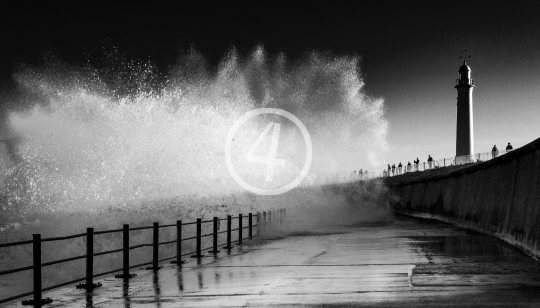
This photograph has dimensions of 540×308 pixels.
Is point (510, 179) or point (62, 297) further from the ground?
point (510, 179)

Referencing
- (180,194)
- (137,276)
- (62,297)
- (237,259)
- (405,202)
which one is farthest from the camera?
(180,194)

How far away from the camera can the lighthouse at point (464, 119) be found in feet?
306

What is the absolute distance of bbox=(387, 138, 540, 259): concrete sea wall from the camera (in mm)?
15859

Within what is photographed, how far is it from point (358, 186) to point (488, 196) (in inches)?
2111

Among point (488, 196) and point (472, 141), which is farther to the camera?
point (472, 141)

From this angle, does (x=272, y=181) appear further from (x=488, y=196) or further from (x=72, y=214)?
(x=488, y=196)

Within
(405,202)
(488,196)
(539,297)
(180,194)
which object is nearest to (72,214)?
(180,194)

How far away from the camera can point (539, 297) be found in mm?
9398

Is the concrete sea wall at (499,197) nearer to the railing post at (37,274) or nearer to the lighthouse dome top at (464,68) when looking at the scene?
the railing post at (37,274)

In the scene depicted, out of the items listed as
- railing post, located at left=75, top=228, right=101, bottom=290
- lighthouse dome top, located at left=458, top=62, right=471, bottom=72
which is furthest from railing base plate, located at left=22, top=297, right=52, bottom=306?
lighthouse dome top, located at left=458, top=62, right=471, bottom=72

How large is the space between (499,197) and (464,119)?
7552 centimetres

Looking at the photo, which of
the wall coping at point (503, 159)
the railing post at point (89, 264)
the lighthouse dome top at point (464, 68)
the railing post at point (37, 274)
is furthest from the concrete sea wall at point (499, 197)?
the lighthouse dome top at point (464, 68)

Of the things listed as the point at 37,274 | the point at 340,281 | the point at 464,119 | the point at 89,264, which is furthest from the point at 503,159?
the point at 464,119

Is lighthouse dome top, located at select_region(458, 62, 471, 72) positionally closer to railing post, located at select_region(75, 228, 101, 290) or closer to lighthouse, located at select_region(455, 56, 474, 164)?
lighthouse, located at select_region(455, 56, 474, 164)
